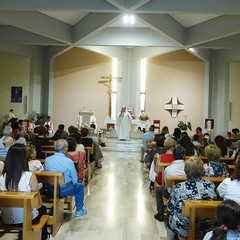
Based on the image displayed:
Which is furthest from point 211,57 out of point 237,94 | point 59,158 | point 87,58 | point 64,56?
point 59,158

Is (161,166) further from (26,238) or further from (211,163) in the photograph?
(26,238)

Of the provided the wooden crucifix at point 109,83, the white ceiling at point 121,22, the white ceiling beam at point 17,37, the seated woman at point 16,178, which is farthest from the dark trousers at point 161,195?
the wooden crucifix at point 109,83

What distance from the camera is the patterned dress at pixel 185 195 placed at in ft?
9.78

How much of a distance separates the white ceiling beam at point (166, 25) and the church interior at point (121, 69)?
0.03 metres

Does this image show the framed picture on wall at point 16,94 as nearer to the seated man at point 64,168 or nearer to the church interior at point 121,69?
the church interior at point 121,69

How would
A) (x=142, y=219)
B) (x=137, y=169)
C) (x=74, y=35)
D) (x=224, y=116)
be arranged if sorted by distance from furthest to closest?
(x=224, y=116) < (x=74, y=35) < (x=137, y=169) < (x=142, y=219)

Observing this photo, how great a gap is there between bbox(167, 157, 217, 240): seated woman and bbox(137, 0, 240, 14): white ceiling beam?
190 inches

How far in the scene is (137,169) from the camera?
8.03 meters

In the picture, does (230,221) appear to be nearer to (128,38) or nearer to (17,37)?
(128,38)

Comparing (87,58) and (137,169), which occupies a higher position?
(87,58)

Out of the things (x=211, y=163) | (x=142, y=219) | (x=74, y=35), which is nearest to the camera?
(x=211, y=163)

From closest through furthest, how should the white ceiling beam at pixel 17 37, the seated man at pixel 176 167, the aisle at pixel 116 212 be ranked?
1. the aisle at pixel 116 212
2. the seated man at pixel 176 167
3. the white ceiling beam at pixel 17 37

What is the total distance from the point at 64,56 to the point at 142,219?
10.9m

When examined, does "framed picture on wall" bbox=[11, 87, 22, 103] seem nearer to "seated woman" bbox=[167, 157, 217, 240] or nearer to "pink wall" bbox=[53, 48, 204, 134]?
"pink wall" bbox=[53, 48, 204, 134]
